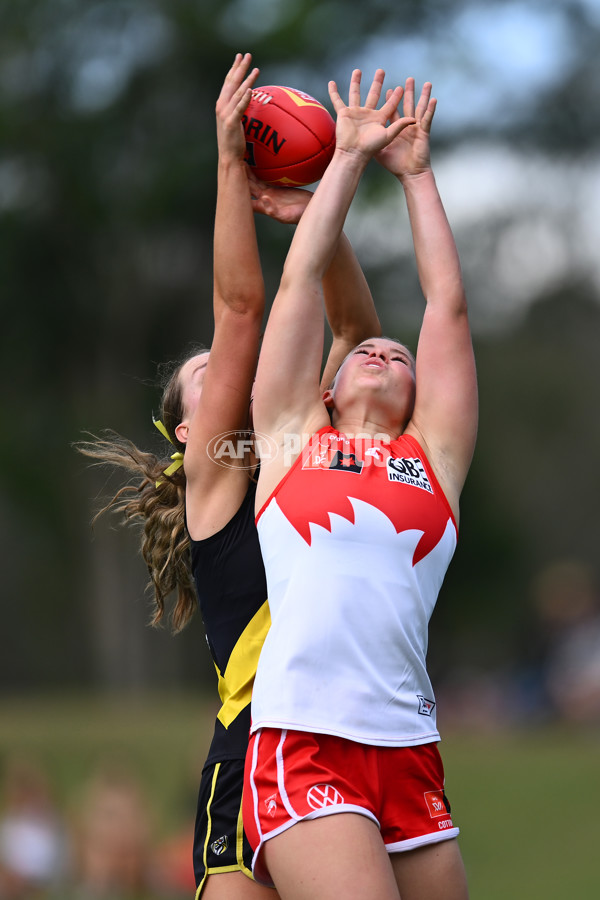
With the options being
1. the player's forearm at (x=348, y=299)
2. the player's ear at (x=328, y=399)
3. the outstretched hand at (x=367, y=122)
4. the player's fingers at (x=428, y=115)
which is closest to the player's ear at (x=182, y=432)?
the player's ear at (x=328, y=399)

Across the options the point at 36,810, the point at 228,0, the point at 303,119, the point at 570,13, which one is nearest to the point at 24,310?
the point at 228,0

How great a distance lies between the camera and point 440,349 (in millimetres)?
3361

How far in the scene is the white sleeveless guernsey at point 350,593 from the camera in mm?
2910

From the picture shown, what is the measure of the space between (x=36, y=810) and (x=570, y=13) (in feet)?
62.5

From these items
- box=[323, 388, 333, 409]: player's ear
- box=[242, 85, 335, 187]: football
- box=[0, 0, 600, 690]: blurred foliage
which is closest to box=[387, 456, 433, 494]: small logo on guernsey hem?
box=[323, 388, 333, 409]: player's ear

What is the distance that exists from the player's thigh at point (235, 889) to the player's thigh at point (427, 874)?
0.38 m

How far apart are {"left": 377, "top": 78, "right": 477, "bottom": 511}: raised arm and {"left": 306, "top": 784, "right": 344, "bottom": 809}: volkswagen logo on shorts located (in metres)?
0.91

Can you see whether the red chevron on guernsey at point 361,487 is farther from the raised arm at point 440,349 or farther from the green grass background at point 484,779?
the green grass background at point 484,779

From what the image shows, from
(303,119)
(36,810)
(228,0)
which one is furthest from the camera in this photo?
(228,0)

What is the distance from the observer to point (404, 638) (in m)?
2.98

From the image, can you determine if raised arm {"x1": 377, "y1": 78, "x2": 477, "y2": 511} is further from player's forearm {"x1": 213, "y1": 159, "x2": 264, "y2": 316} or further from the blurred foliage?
the blurred foliage

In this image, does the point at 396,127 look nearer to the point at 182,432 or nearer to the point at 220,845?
the point at 182,432

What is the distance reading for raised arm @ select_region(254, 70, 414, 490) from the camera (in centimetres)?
318

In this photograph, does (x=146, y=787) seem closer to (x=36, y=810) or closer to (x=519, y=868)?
(x=36, y=810)
